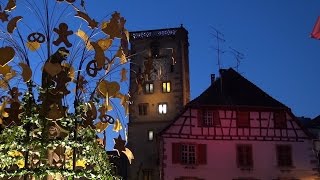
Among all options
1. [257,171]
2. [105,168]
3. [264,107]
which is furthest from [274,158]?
[105,168]

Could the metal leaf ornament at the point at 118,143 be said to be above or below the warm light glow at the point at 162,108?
below

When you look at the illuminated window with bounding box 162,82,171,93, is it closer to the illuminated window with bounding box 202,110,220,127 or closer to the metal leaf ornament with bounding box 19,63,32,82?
the illuminated window with bounding box 202,110,220,127

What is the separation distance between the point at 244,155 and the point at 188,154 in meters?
3.12

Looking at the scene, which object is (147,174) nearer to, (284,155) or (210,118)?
(210,118)

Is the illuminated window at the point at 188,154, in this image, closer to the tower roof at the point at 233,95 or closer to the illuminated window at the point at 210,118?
the illuminated window at the point at 210,118

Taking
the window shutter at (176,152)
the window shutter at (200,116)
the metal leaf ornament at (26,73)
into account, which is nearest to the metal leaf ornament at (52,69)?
the metal leaf ornament at (26,73)

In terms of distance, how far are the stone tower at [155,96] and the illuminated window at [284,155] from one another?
1193 centimetres

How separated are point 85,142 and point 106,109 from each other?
1.74 ft

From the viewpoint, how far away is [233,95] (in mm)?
28578

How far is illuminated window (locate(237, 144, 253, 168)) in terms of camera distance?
1051 inches

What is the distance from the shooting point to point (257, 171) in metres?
26.6

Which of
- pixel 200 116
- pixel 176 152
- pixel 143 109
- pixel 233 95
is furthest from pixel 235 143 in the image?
pixel 143 109

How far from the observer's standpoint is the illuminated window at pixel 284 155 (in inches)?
1064

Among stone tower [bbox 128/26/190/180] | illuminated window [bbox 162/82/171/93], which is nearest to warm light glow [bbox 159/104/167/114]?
stone tower [bbox 128/26/190/180]
